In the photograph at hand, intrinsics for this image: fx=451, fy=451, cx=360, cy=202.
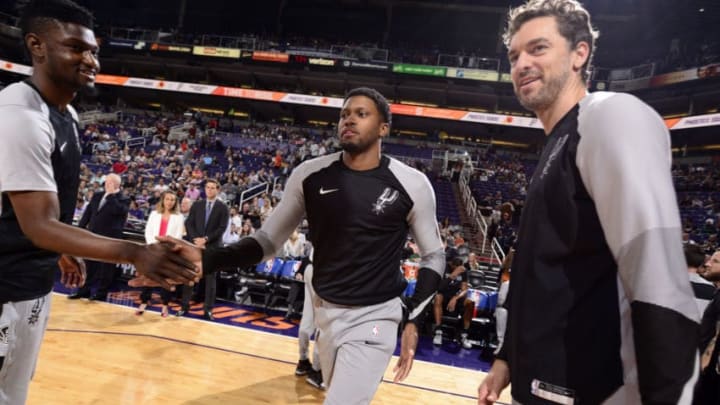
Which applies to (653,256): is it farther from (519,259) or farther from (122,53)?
(122,53)

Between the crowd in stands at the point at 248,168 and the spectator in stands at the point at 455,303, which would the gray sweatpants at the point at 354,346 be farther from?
the crowd in stands at the point at 248,168

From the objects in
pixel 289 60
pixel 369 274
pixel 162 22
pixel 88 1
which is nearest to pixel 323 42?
pixel 289 60

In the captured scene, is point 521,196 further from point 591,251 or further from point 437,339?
point 591,251

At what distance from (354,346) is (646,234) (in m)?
1.73

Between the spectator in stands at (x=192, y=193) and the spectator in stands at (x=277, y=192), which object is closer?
the spectator in stands at (x=192, y=193)

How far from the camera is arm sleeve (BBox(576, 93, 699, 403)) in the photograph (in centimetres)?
94

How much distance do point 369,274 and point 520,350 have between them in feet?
4.43

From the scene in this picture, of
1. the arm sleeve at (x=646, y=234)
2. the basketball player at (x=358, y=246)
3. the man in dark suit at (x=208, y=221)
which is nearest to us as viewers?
the arm sleeve at (x=646, y=234)

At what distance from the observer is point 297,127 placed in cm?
2905

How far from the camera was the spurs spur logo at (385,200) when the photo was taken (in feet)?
8.65

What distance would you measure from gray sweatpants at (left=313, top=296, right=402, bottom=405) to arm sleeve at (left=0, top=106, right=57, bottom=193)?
149cm

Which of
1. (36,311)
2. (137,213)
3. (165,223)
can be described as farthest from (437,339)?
(137,213)

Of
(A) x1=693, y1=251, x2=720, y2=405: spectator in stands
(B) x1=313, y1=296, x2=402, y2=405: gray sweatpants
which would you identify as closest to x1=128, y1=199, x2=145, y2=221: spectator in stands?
(B) x1=313, y1=296, x2=402, y2=405: gray sweatpants

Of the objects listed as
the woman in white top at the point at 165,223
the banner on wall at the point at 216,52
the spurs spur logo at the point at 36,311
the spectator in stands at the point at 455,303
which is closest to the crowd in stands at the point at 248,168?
the woman in white top at the point at 165,223
